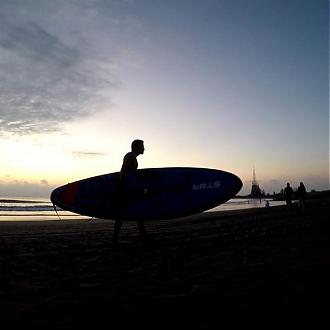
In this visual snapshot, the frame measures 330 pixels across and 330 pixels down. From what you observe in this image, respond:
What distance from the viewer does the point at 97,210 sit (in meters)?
9.15

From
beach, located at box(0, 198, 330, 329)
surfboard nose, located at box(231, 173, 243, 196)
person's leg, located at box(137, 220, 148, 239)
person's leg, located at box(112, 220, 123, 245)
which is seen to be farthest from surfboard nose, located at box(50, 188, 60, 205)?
surfboard nose, located at box(231, 173, 243, 196)

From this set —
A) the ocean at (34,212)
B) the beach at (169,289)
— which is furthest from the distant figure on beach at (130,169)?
the ocean at (34,212)

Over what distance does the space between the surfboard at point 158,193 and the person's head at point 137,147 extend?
91 centimetres

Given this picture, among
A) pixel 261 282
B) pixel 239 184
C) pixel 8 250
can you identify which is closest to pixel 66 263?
pixel 8 250

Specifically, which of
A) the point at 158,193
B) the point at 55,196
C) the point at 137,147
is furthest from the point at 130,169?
the point at 55,196

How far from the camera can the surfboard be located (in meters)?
8.47

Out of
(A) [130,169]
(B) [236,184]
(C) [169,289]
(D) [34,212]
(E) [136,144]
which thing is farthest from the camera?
(D) [34,212]

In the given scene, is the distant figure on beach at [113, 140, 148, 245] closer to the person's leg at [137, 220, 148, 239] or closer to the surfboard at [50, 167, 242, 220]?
the person's leg at [137, 220, 148, 239]

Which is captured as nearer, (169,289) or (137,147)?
(169,289)

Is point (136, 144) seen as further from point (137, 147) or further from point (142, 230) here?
point (142, 230)

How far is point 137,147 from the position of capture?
7633 millimetres

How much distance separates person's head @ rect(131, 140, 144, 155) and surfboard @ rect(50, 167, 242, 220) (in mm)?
906

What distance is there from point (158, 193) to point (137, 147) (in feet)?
5.35

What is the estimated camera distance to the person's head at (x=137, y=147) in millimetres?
7602
